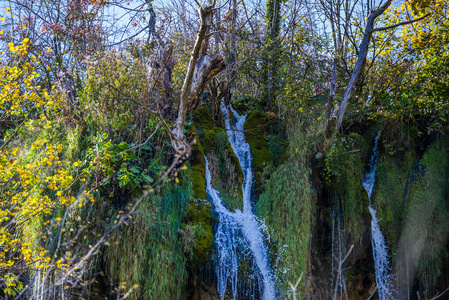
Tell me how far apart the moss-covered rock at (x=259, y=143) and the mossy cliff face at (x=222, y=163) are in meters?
0.50

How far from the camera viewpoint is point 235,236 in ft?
17.9

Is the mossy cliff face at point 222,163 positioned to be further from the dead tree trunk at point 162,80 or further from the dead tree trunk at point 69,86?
the dead tree trunk at point 69,86

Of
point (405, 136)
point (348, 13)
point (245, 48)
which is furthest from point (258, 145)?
point (348, 13)

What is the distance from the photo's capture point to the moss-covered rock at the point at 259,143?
721cm

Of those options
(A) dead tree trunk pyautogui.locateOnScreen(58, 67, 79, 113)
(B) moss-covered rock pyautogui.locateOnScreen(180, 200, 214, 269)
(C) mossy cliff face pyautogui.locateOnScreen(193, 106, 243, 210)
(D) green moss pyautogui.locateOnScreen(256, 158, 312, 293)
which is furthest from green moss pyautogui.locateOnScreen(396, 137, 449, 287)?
(A) dead tree trunk pyautogui.locateOnScreen(58, 67, 79, 113)

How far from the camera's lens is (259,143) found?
816cm

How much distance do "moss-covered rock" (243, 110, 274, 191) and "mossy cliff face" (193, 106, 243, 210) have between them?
50 cm

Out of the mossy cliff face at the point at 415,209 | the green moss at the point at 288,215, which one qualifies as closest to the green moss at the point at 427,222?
the mossy cliff face at the point at 415,209

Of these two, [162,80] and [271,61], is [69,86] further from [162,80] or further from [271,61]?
[271,61]

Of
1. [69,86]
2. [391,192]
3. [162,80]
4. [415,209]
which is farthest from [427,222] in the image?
[69,86]

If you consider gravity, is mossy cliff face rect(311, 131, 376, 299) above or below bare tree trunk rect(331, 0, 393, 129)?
below

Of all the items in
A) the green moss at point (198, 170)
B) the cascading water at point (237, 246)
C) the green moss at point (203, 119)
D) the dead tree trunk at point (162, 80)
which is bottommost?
the cascading water at point (237, 246)

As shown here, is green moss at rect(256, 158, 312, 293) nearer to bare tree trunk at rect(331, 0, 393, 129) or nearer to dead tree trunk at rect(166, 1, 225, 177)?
bare tree trunk at rect(331, 0, 393, 129)

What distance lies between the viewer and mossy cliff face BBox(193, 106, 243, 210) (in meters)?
6.47
